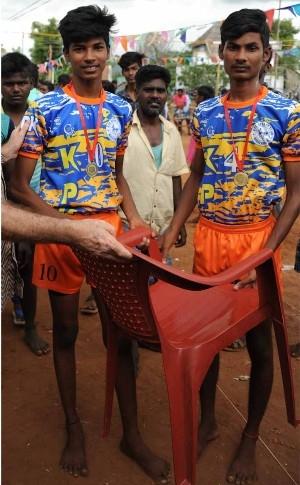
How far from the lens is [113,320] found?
2.04 meters

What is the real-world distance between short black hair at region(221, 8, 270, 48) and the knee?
4.80ft

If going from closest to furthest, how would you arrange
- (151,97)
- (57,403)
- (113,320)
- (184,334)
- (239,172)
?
(184,334)
(113,320)
(239,172)
(57,403)
(151,97)

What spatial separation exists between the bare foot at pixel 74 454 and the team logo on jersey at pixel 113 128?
1.38 metres

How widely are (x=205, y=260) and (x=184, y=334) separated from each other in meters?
0.57

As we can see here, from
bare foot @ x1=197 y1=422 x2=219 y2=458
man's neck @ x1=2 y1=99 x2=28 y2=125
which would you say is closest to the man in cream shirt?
man's neck @ x1=2 y1=99 x2=28 y2=125

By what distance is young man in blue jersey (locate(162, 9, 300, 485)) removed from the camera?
2.16 meters

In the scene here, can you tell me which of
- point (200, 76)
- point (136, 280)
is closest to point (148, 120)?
point (136, 280)

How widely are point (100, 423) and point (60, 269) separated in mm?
948

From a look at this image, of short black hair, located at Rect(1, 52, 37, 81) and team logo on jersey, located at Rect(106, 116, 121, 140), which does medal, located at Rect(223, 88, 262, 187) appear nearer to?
team logo on jersey, located at Rect(106, 116, 121, 140)

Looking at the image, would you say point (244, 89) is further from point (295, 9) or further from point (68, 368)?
point (295, 9)

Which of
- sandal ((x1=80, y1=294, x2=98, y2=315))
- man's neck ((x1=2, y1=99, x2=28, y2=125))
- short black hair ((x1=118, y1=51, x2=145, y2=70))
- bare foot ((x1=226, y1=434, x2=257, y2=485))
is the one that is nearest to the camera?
bare foot ((x1=226, y1=434, x2=257, y2=485))

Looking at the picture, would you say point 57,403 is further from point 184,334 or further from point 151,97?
point 151,97

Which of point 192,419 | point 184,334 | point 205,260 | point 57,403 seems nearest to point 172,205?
point 205,260

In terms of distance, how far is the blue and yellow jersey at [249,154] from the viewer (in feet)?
7.04
